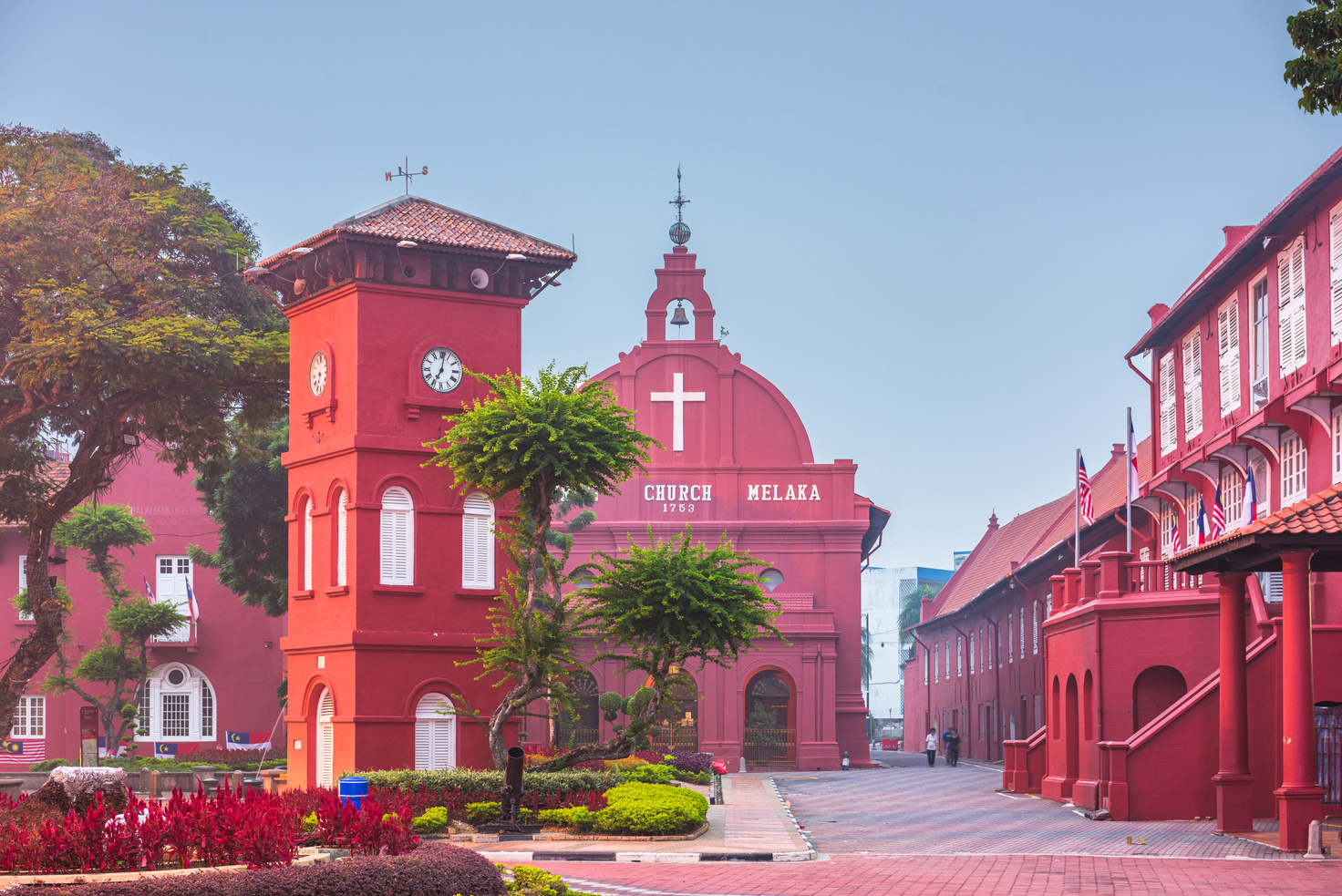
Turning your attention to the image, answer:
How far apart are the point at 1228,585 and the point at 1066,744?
28.2ft

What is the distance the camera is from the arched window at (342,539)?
2681 centimetres

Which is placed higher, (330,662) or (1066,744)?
(330,662)

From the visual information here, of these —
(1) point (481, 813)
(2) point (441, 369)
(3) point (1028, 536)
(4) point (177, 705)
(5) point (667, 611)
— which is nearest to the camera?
(1) point (481, 813)

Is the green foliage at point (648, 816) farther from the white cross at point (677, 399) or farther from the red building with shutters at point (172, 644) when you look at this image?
the red building with shutters at point (172, 644)

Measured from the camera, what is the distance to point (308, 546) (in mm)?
28062

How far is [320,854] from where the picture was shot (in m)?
12.7

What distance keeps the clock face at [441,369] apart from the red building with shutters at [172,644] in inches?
950

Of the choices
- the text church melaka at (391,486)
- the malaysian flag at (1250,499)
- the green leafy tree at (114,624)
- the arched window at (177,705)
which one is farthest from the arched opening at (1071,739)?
the arched window at (177,705)

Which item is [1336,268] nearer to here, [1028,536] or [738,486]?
[738,486]

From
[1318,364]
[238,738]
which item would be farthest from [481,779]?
[238,738]

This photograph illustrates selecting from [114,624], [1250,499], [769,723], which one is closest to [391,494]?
[1250,499]

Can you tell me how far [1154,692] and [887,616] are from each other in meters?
81.2

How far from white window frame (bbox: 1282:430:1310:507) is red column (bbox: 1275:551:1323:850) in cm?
604

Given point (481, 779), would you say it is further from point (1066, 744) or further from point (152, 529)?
point (152, 529)
